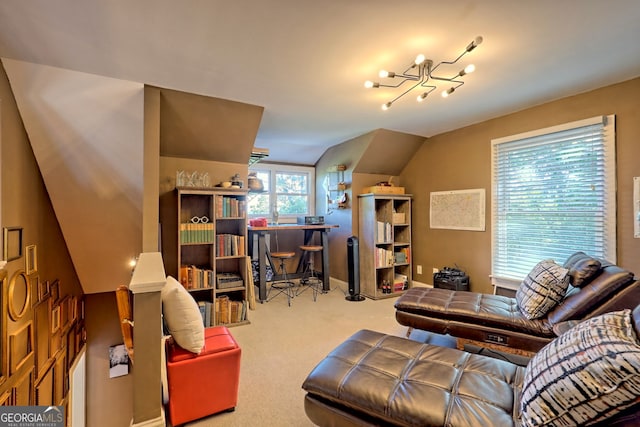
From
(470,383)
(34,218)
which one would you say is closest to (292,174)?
(34,218)

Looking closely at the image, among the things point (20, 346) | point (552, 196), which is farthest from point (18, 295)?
point (552, 196)

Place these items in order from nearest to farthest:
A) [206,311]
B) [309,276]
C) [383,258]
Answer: [206,311], [383,258], [309,276]

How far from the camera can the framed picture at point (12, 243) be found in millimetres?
2062

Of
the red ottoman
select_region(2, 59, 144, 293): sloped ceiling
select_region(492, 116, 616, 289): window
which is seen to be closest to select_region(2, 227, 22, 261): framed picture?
select_region(2, 59, 144, 293): sloped ceiling

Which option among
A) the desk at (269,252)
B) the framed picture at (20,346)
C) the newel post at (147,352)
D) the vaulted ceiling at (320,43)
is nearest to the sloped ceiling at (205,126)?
the vaulted ceiling at (320,43)

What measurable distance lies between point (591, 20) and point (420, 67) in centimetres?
101

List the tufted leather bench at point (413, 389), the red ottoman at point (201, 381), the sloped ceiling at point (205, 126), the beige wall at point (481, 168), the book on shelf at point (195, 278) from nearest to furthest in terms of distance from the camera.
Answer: the tufted leather bench at point (413, 389), the red ottoman at point (201, 381), the beige wall at point (481, 168), the sloped ceiling at point (205, 126), the book on shelf at point (195, 278)

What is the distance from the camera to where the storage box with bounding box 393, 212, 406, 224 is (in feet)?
14.7

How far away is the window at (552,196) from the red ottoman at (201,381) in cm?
331

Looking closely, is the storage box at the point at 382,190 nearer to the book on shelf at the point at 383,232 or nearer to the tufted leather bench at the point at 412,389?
the book on shelf at the point at 383,232

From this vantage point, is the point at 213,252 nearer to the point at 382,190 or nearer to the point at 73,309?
the point at 73,309

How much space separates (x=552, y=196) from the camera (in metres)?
3.10

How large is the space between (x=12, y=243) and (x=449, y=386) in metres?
3.12

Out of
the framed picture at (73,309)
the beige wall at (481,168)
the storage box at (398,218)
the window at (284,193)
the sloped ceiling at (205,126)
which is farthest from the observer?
the window at (284,193)
